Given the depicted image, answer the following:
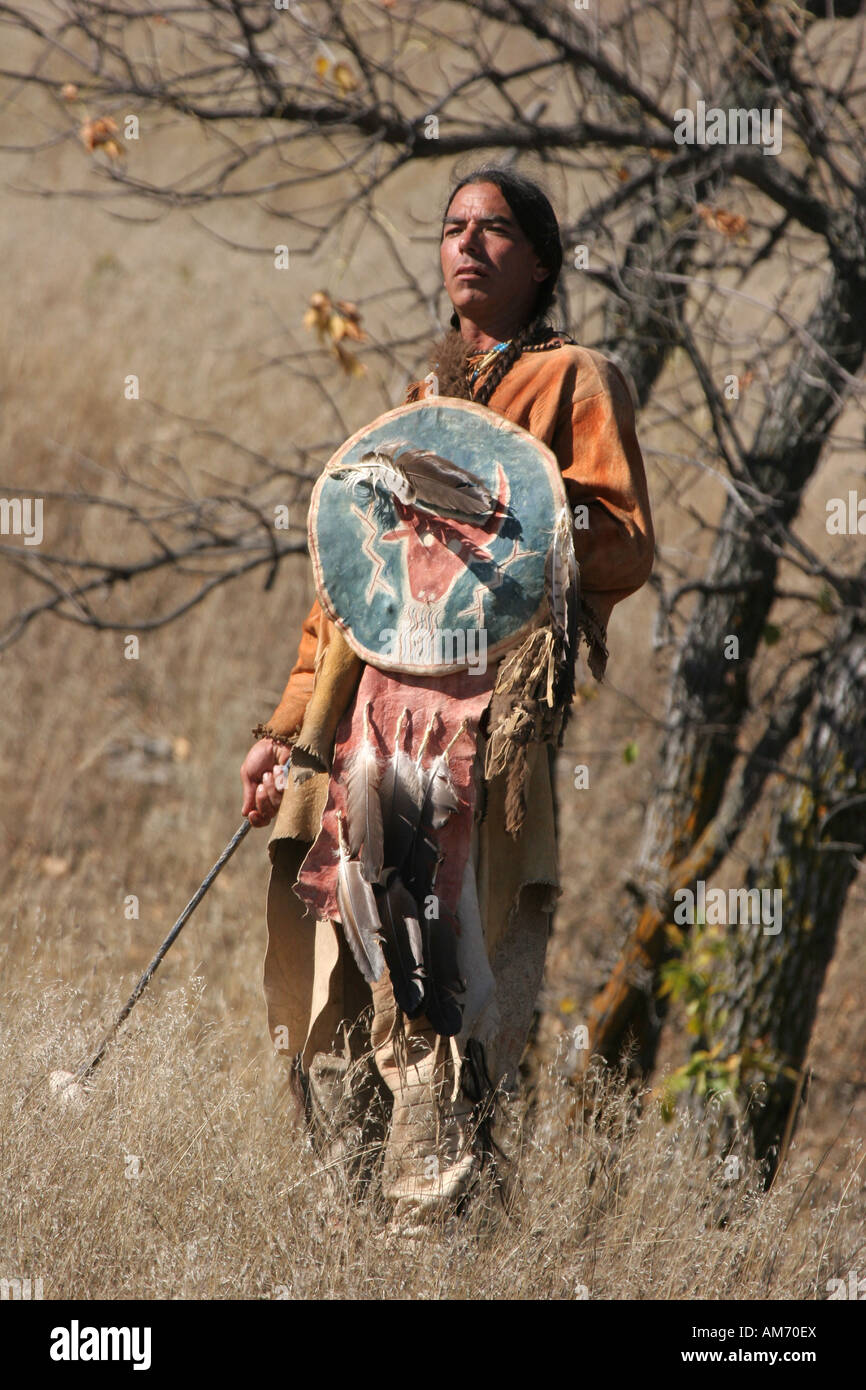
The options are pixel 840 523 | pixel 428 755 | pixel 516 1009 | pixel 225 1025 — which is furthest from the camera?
pixel 840 523

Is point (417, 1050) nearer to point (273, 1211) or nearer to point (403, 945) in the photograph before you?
point (403, 945)

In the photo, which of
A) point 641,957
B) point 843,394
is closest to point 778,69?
point 843,394

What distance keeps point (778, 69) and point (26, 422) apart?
623 centimetres

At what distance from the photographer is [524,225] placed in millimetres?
2619

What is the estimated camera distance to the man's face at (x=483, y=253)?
2.59 m

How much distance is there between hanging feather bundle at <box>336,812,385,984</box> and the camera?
7.86 feet

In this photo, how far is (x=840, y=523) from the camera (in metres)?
4.25

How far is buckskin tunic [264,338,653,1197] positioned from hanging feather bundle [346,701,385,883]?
0.19 m

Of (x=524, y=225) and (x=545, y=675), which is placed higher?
(x=524, y=225)

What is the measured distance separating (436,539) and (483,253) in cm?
60

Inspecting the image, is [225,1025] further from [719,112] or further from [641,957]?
[719,112]
